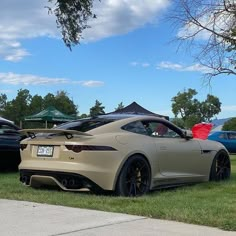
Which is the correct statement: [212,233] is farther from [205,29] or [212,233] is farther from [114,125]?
[205,29]

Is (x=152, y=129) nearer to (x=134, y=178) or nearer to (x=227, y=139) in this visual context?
(x=134, y=178)

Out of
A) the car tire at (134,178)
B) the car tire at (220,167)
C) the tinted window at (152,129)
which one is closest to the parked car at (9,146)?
the tinted window at (152,129)

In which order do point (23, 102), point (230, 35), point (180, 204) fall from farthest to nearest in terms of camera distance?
point (23, 102) → point (230, 35) → point (180, 204)

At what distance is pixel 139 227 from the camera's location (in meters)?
5.39

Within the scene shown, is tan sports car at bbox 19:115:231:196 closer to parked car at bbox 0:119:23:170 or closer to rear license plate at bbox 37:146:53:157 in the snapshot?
rear license plate at bbox 37:146:53:157

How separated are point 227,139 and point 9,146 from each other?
21724mm

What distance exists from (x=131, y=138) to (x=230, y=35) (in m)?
7.95

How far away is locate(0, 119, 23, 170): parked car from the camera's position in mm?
11000

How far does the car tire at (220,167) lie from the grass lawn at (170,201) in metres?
0.62

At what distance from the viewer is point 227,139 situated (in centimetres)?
3070

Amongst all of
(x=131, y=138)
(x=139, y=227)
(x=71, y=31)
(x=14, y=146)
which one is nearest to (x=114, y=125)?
(x=131, y=138)

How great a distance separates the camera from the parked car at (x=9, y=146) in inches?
433

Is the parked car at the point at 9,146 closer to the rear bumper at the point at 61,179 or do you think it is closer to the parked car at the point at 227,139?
the rear bumper at the point at 61,179

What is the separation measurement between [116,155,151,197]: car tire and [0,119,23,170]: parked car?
3.90 metres
